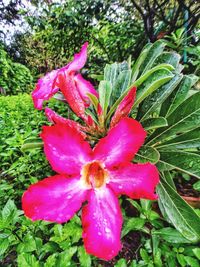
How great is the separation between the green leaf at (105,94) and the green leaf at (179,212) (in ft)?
0.93

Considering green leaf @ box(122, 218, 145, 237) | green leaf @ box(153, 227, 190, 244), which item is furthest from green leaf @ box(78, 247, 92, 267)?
green leaf @ box(153, 227, 190, 244)

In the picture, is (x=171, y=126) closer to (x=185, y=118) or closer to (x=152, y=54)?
(x=185, y=118)

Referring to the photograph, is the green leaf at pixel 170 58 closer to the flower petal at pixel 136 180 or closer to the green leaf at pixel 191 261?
the flower petal at pixel 136 180

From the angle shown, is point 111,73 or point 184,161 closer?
point 184,161

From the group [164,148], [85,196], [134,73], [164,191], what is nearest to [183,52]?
[134,73]

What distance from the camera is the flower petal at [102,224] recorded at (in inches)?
20.3

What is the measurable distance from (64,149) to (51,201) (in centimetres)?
10

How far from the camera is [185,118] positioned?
2.77ft

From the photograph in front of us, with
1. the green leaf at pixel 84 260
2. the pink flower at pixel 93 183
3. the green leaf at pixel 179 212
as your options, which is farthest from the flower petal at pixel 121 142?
the green leaf at pixel 84 260

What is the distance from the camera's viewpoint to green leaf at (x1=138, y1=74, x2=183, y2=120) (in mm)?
829

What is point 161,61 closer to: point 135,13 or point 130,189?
point 130,189

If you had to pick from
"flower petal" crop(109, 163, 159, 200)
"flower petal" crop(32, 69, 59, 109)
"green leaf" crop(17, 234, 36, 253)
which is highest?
"flower petal" crop(32, 69, 59, 109)

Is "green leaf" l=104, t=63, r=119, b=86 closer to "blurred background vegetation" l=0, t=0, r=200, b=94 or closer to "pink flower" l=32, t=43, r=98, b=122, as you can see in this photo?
"pink flower" l=32, t=43, r=98, b=122

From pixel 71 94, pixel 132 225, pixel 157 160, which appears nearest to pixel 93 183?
pixel 157 160
